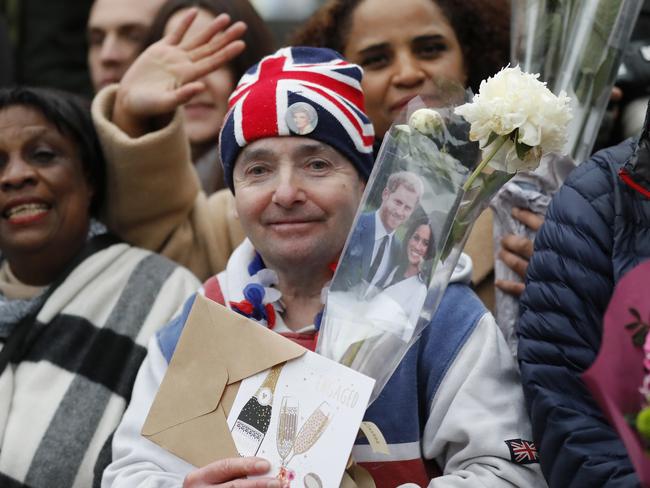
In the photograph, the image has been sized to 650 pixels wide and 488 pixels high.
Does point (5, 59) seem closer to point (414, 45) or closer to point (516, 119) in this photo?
point (414, 45)

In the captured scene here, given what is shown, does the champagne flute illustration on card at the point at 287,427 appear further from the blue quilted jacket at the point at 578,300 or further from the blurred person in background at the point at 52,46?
the blurred person in background at the point at 52,46

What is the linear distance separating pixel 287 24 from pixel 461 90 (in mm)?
4261

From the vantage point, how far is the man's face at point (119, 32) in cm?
415

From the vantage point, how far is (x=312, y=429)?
2086 millimetres

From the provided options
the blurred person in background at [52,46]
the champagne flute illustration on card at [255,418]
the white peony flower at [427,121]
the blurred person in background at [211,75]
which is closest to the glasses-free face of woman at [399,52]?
the blurred person in background at [211,75]

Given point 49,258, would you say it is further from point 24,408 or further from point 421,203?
point 421,203

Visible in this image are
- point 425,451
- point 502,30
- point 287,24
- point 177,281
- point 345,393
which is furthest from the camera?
point 287,24

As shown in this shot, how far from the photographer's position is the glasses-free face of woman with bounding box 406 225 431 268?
7.02ft

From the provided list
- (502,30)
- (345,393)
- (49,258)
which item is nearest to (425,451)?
(345,393)

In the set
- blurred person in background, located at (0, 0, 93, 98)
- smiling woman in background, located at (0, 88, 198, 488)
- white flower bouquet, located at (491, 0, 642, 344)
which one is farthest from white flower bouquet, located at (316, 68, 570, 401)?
blurred person in background, located at (0, 0, 93, 98)

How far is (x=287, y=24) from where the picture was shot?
629 centimetres

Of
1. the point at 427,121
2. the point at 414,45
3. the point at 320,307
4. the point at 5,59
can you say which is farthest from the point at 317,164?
the point at 5,59

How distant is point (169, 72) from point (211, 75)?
605mm

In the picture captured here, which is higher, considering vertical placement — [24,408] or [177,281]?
[177,281]
